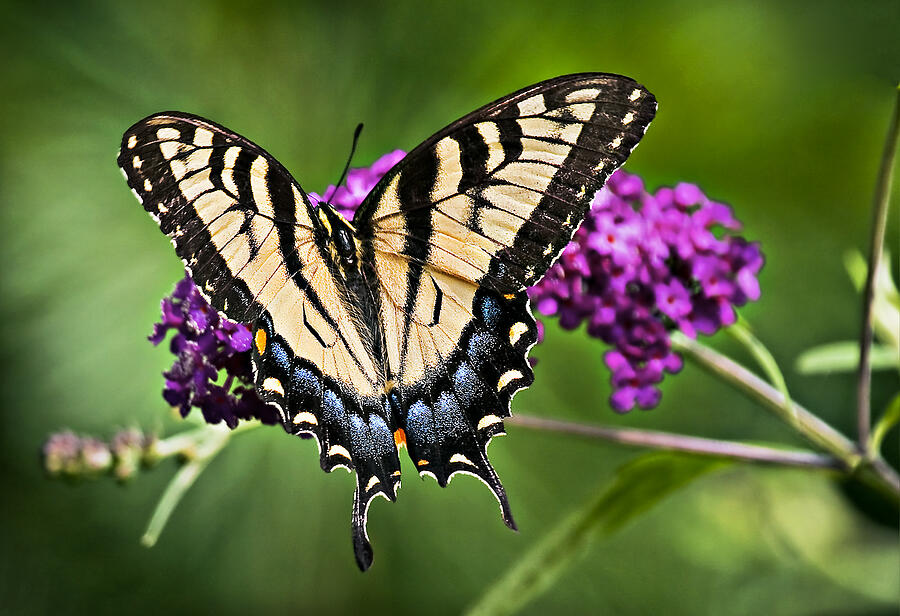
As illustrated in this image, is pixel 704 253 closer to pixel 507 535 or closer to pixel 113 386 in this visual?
pixel 507 535

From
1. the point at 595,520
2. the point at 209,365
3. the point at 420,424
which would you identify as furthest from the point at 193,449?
the point at 595,520

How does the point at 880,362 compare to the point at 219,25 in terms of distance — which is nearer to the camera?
the point at 880,362

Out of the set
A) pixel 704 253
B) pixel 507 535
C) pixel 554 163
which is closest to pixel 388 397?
pixel 554 163

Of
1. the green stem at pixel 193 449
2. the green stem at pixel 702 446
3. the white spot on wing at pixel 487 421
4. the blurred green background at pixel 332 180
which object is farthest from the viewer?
the blurred green background at pixel 332 180

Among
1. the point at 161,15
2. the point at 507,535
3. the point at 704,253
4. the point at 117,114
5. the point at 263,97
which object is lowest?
the point at 507,535

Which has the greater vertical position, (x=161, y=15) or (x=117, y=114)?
(x=161, y=15)

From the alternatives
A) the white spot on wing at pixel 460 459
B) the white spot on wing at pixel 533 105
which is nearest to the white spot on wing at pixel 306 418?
the white spot on wing at pixel 460 459

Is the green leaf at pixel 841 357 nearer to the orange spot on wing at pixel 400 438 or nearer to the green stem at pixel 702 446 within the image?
the green stem at pixel 702 446
